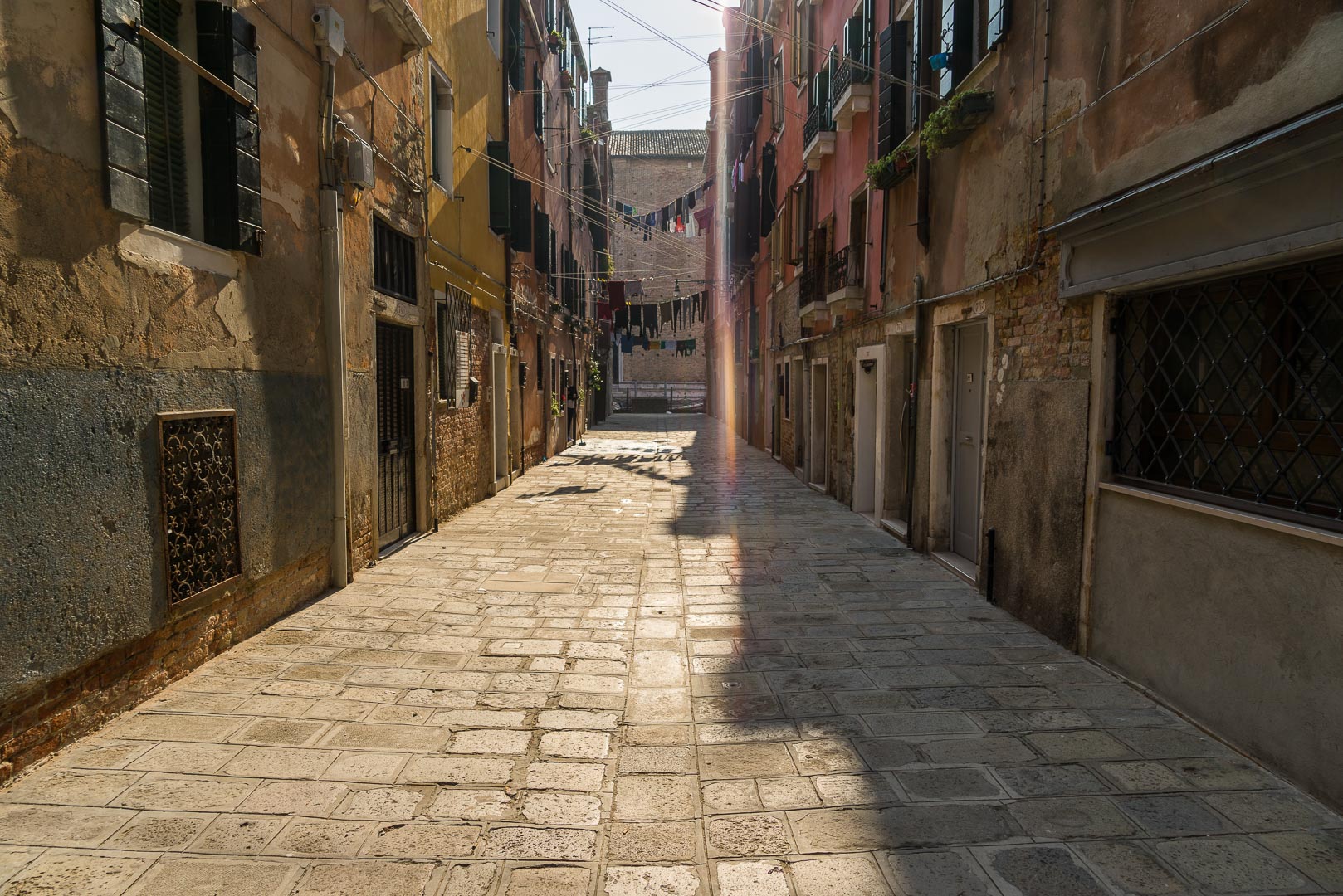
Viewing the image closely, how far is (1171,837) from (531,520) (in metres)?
7.45

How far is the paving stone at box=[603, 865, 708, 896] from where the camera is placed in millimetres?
2480

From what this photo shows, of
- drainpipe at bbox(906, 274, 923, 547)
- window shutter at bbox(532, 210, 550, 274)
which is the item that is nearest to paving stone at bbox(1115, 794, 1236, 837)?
drainpipe at bbox(906, 274, 923, 547)

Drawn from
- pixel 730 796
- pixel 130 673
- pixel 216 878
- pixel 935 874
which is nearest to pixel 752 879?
pixel 730 796

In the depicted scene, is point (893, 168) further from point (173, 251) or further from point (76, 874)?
point (76, 874)

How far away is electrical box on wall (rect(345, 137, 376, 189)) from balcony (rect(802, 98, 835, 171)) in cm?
691

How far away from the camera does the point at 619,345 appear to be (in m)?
39.0

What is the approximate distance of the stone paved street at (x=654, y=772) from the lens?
8.45 feet

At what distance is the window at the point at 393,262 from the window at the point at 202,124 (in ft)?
7.64

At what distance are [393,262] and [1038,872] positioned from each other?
7148 mm

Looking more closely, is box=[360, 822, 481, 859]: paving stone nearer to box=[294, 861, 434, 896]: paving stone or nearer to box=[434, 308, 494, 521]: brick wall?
box=[294, 861, 434, 896]: paving stone

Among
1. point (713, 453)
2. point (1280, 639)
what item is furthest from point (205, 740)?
point (713, 453)

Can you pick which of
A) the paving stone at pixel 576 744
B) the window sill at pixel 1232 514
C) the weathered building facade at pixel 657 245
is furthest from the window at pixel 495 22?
the weathered building facade at pixel 657 245

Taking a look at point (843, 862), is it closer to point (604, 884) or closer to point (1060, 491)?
point (604, 884)

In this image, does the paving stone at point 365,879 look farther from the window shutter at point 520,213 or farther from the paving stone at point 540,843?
the window shutter at point 520,213
